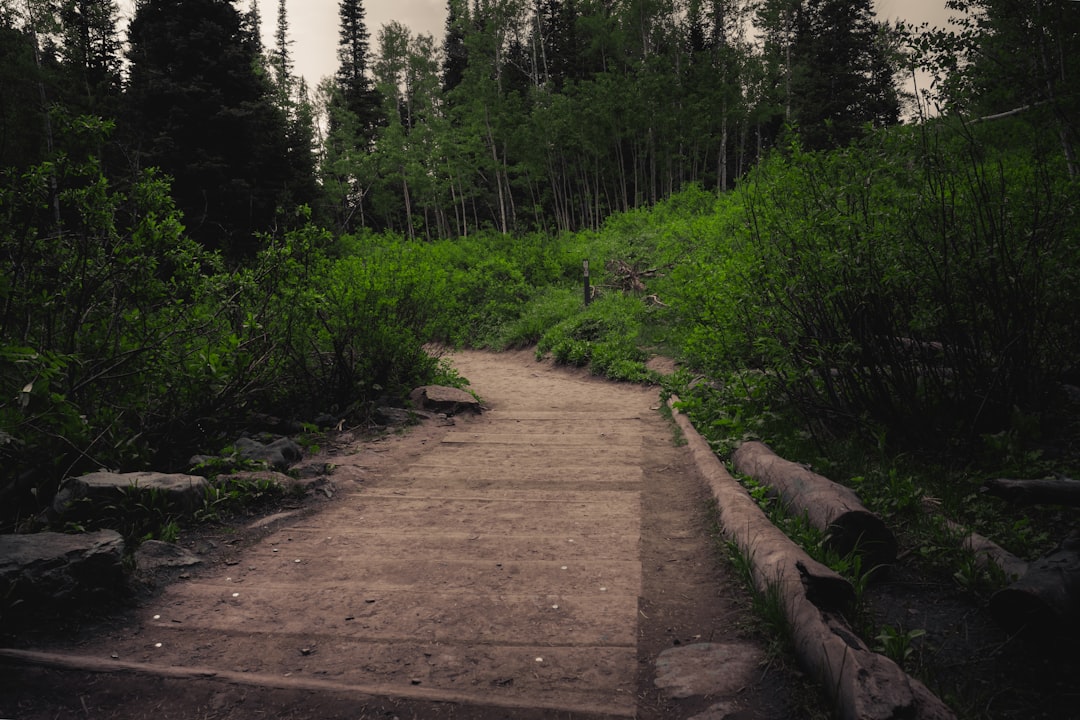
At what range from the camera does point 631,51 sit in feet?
106

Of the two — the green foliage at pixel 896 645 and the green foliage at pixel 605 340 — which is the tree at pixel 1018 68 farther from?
the green foliage at pixel 605 340

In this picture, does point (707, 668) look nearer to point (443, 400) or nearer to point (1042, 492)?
point (1042, 492)

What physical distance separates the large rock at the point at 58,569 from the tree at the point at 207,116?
41.9 feet

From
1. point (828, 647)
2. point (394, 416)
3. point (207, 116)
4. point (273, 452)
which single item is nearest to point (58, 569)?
point (273, 452)

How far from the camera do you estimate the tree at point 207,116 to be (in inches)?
571

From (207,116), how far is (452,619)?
1622 centimetres

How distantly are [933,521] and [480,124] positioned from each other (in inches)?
1230

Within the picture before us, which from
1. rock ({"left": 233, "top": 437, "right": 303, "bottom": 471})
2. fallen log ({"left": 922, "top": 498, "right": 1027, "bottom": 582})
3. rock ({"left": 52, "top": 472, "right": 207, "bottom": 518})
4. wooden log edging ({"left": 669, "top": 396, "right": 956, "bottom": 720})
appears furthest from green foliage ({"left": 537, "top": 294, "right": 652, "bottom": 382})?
rock ({"left": 52, "top": 472, "right": 207, "bottom": 518})

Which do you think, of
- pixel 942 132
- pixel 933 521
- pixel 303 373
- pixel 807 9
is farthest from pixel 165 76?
pixel 807 9

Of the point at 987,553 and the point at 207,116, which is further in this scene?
the point at 207,116

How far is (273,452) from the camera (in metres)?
5.48

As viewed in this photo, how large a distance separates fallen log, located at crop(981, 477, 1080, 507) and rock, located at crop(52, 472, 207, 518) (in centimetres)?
488

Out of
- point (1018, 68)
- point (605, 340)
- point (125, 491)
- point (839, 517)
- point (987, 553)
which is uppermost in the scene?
point (1018, 68)

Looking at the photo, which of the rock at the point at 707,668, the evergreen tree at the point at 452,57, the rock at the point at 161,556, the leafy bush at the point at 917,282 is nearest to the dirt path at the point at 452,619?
the rock at the point at 707,668
